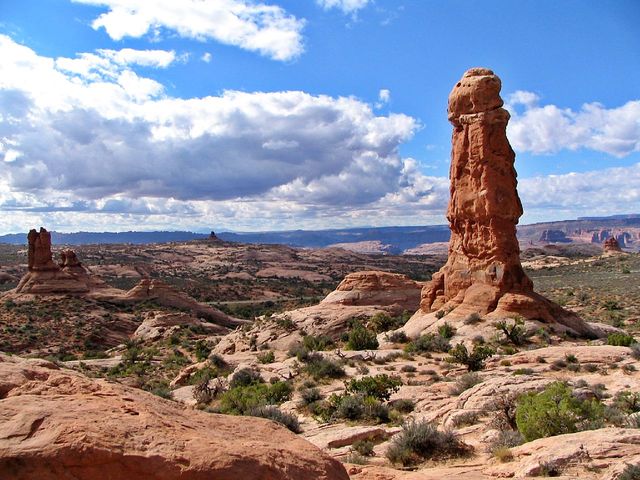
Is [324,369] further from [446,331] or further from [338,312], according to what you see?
[338,312]

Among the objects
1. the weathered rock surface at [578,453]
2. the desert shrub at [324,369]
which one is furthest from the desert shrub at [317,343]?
the weathered rock surface at [578,453]

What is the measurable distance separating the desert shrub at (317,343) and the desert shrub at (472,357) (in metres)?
7.92

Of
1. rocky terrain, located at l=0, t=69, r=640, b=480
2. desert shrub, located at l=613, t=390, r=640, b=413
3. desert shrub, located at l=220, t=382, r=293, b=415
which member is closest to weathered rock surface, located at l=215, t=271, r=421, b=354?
rocky terrain, located at l=0, t=69, r=640, b=480

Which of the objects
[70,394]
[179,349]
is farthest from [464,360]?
[179,349]

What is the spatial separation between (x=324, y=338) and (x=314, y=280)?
253 ft

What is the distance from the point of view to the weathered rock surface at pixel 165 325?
145ft

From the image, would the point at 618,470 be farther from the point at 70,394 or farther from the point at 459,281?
the point at 459,281

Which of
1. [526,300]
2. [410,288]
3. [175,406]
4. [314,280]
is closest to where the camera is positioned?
[175,406]

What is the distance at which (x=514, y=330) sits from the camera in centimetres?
2130

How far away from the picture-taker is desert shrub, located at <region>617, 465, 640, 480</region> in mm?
6652

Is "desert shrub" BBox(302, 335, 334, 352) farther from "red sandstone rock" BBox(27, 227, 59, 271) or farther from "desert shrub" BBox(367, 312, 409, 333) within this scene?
"red sandstone rock" BBox(27, 227, 59, 271)

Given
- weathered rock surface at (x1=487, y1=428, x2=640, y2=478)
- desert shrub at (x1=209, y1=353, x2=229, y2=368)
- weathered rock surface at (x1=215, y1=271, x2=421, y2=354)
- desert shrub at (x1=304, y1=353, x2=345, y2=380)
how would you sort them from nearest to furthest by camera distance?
weathered rock surface at (x1=487, y1=428, x2=640, y2=478) < desert shrub at (x1=304, y1=353, x2=345, y2=380) < desert shrub at (x1=209, y1=353, x2=229, y2=368) < weathered rock surface at (x1=215, y1=271, x2=421, y2=354)

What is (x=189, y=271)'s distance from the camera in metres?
111

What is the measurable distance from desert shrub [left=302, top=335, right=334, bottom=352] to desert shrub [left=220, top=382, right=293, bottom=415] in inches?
247
